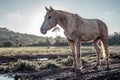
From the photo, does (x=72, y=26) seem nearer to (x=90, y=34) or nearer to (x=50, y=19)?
(x=50, y=19)

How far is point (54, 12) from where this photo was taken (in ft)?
47.7

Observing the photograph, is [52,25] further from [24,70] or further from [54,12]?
[24,70]

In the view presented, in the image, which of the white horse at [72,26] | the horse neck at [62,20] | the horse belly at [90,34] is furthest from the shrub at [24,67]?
the horse belly at [90,34]

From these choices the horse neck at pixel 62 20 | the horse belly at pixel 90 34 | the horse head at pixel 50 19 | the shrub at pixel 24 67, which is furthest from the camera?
the shrub at pixel 24 67

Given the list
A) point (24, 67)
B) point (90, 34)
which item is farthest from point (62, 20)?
point (24, 67)

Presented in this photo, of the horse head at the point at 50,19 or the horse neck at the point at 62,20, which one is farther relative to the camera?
the horse neck at the point at 62,20

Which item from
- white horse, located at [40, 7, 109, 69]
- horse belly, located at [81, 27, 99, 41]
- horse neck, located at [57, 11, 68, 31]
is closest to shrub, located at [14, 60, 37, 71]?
white horse, located at [40, 7, 109, 69]

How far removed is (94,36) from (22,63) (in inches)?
191

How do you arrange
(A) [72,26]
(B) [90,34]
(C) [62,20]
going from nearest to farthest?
1. (A) [72,26]
2. (C) [62,20]
3. (B) [90,34]

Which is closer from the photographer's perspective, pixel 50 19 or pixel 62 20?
pixel 50 19

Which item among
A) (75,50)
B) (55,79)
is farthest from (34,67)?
(55,79)

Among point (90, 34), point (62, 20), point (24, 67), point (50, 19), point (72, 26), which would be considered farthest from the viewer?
point (24, 67)

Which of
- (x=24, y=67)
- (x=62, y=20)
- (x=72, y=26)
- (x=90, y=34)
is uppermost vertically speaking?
(x=62, y=20)

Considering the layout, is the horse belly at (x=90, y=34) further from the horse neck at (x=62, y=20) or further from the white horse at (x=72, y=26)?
the horse neck at (x=62, y=20)
